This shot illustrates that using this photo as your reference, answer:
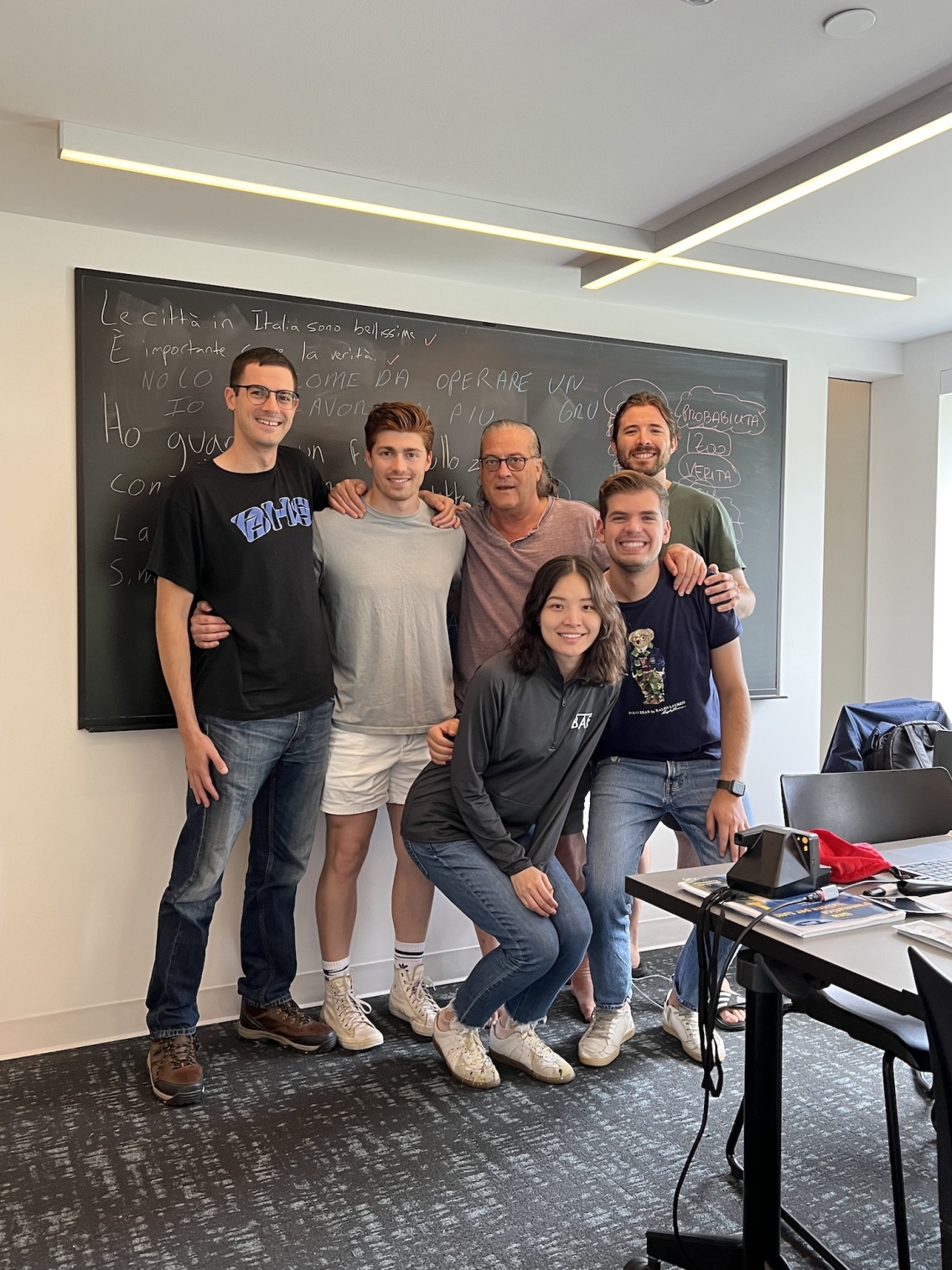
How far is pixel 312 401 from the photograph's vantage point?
3.36 m

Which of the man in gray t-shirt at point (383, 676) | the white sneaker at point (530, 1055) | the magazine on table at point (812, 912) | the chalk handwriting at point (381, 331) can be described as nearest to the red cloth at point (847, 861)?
the magazine on table at point (812, 912)

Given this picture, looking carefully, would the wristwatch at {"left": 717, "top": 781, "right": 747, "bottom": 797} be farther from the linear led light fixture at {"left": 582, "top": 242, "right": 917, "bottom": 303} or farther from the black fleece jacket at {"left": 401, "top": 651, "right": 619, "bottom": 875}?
the linear led light fixture at {"left": 582, "top": 242, "right": 917, "bottom": 303}

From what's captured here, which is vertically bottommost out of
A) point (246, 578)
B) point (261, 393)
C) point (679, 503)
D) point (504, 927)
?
point (504, 927)

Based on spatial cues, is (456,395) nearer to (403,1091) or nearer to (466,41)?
(466,41)

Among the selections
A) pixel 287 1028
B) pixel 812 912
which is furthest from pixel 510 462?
pixel 287 1028

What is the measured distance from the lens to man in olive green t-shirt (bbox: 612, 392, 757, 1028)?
3.24 m

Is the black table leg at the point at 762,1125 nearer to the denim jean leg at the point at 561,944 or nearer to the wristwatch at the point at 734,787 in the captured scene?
the denim jean leg at the point at 561,944

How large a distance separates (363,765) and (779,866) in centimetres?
157

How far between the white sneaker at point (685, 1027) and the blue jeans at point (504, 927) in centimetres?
47

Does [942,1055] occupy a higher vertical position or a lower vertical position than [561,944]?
higher

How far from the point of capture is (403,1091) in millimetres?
2832

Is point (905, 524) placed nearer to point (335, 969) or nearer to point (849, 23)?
point (849, 23)

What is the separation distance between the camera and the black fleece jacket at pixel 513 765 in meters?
2.66

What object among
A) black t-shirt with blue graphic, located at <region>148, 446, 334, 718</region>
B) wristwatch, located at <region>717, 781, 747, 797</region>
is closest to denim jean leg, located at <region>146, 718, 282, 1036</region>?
black t-shirt with blue graphic, located at <region>148, 446, 334, 718</region>
